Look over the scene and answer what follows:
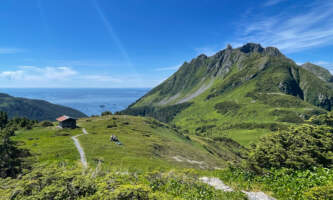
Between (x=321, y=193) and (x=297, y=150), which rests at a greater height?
(x=297, y=150)

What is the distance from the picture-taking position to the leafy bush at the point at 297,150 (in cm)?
1930

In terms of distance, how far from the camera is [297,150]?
20188 mm

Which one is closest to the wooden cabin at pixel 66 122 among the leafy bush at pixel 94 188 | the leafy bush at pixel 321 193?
the leafy bush at pixel 94 188

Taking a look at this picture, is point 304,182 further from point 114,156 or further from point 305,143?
point 114,156

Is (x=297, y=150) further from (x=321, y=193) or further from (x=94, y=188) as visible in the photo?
(x=94, y=188)

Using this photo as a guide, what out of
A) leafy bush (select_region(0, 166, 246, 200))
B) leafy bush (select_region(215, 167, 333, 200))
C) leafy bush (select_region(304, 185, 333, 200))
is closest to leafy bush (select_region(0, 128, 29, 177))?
leafy bush (select_region(0, 166, 246, 200))

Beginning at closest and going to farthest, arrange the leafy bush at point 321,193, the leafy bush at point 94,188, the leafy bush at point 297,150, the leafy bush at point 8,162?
1. the leafy bush at point 94,188
2. the leafy bush at point 321,193
3. the leafy bush at point 297,150
4. the leafy bush at point 8,162

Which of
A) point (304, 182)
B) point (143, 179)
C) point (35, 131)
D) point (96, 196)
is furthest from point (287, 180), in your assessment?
point (35, 131)

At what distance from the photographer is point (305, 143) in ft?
69.2

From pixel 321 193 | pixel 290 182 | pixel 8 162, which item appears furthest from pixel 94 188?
pixel 8 162

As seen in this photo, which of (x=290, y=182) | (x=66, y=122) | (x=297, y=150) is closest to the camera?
(x=290, y=182)

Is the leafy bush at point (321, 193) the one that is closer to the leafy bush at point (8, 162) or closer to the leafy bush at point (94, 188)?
the leafy bush at point (94, 188)

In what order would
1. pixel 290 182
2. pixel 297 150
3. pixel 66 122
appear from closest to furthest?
1. pixel 290 182
2. pixel 297 150
3. pixel 66 122

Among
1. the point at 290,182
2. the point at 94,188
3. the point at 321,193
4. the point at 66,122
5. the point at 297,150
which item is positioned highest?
the point at 297,150
